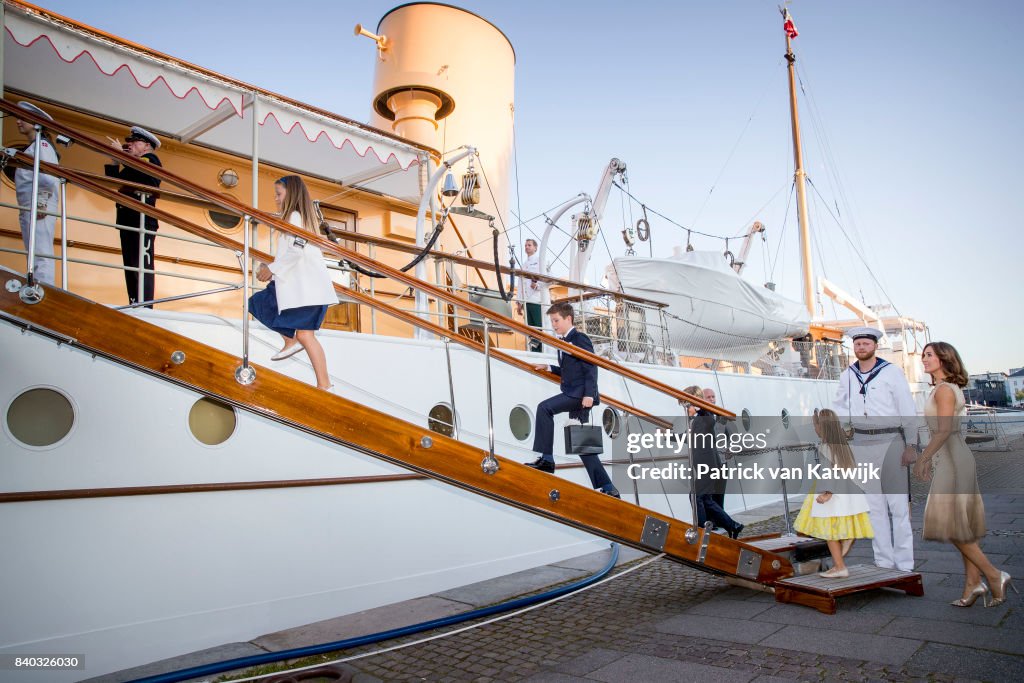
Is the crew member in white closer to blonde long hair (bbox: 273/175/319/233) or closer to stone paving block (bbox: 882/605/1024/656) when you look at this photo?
blonde long hair (bbox: 273/175/319/233)

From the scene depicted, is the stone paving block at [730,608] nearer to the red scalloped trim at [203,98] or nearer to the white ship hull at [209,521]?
the white ship hull at [209,521]

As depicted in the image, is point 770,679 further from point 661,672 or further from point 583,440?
Answer: point 583,440

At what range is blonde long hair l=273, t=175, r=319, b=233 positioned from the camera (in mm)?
4005

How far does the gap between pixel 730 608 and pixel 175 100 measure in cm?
638

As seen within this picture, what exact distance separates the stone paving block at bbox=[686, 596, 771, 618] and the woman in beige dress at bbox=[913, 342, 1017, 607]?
1.21m

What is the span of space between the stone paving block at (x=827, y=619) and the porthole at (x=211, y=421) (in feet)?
12.9

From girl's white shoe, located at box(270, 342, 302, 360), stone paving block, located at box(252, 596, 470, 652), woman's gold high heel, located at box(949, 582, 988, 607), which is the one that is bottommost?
stone paving block, located at box(252, 596, 470, 652)

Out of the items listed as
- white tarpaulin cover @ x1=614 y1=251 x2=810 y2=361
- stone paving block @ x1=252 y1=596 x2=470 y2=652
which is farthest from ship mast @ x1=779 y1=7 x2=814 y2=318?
stone paving block @ x1=252 y1=596 x2=470 y2=652

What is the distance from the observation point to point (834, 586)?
14.9 feet

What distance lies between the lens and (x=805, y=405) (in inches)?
500

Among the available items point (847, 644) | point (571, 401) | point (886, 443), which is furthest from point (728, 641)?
point (886, 443)

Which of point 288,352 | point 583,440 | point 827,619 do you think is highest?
point 288,352

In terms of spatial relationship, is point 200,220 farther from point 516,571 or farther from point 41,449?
point 516,571

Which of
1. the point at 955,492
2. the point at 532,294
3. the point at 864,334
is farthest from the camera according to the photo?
the point at 532,294
